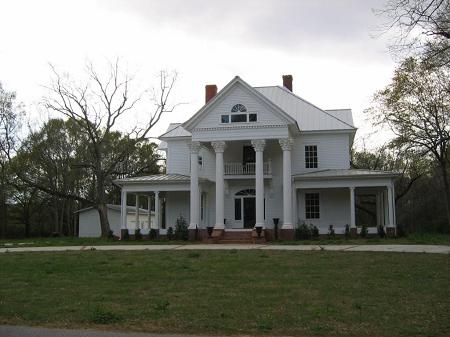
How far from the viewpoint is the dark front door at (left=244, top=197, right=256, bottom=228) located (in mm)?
32719

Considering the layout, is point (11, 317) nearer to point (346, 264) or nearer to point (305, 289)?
point (305, 289)

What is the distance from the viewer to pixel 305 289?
10969 mm

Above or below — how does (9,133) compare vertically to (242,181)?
above

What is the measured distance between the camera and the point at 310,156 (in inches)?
1313

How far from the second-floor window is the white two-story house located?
0.19 ft

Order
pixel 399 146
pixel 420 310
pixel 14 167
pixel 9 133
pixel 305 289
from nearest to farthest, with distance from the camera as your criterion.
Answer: pixel 420 310 → pixel 305 289 → pixel 399 146 → pixel 14 167 → pixel 9 133

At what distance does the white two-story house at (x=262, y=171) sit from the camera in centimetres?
2977

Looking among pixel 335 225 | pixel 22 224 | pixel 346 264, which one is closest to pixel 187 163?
pixel 335 225

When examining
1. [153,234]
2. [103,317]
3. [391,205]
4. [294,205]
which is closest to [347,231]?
[391,205]

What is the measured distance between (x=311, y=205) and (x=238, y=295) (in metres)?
22.7

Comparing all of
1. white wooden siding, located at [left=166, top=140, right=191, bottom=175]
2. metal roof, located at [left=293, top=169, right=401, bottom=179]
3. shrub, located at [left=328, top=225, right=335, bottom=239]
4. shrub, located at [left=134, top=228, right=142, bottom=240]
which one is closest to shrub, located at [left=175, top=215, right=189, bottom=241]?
shrub, located at [left=134, top=228, right=142, bottom=240]

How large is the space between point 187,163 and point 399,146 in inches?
591

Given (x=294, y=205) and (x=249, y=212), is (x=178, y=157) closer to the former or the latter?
(x=249, y=212)

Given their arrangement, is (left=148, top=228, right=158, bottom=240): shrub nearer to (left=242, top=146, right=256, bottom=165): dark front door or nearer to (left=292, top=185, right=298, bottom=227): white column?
(left=242, top=146, right=256, bottom=165): dark front door
